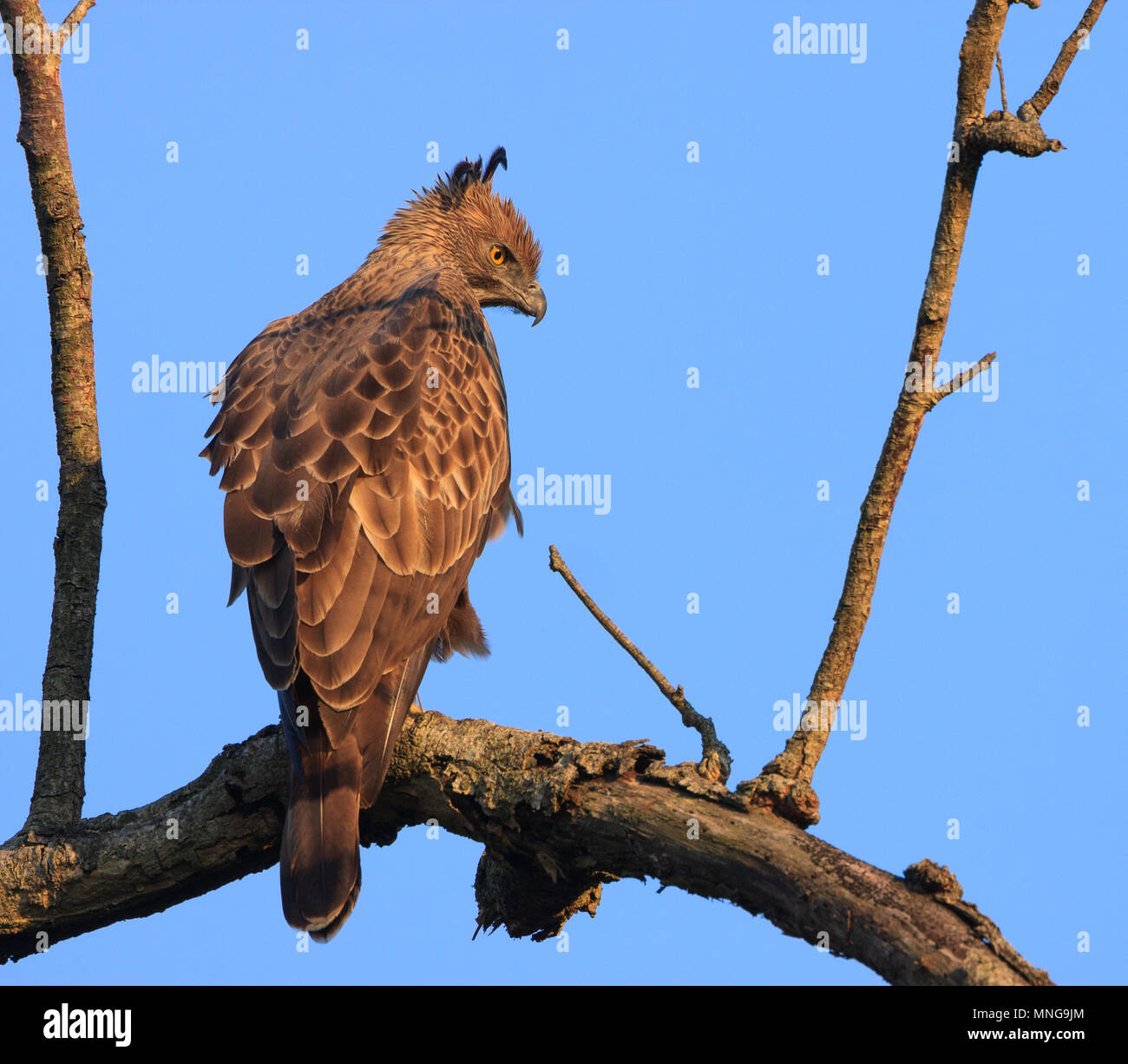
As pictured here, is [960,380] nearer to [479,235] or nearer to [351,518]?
[351,518]

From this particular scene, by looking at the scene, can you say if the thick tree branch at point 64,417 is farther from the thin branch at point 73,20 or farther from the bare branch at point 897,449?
the bare branch at point 897,449

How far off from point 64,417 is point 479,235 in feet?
11.4

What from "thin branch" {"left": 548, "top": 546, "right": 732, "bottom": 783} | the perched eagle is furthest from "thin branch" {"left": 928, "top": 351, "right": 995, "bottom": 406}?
the perched eagle

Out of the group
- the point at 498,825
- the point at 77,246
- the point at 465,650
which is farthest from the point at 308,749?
the point at 77,246

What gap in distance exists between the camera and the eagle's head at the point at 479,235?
8.34 meters

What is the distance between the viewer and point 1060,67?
12.5ft

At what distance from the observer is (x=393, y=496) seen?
5504 mm

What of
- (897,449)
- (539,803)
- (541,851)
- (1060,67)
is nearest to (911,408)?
(897,449)

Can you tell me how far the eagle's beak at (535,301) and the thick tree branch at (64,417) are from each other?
3.37m

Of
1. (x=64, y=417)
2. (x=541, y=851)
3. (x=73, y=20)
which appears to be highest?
(x=73, y=20)

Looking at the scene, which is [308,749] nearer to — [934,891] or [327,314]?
[934,891]

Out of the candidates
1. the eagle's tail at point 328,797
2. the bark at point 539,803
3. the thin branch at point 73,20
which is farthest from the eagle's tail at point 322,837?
the thin branch at point 73,20

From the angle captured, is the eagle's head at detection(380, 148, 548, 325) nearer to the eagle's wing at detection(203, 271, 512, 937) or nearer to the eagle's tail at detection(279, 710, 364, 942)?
the eagle's wing at detection(203, 271, 512, 937)

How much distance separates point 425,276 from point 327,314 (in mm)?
727
